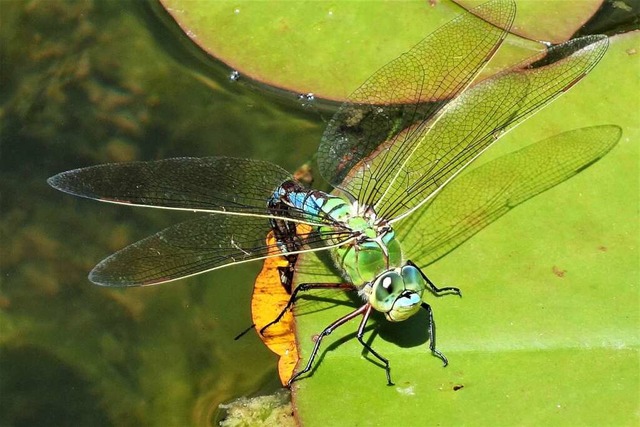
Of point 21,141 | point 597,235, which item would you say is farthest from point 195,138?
point 597,235

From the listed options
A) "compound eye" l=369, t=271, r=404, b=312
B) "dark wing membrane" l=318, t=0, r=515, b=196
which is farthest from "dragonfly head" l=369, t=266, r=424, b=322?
"dark wing membrane" l=318, t=0, r=515, b=196

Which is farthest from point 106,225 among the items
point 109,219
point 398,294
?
point 398,294

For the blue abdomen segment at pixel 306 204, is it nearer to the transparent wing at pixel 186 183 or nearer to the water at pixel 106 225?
the transparent wing at pixel 186 183

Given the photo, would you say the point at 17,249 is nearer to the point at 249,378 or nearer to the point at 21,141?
the point at 21,141

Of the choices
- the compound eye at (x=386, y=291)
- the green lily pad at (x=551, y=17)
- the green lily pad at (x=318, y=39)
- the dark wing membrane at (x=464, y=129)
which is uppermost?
the green lily pad at (x=318, y=39)

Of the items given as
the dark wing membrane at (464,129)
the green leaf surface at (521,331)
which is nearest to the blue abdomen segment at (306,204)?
the dark wing membrane at (464,129)

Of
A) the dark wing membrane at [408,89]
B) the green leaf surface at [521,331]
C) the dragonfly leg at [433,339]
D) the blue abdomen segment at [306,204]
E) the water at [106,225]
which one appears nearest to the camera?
the green leaf surface at [521,331]

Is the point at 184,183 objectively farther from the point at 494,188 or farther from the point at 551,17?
the point at 551,17
